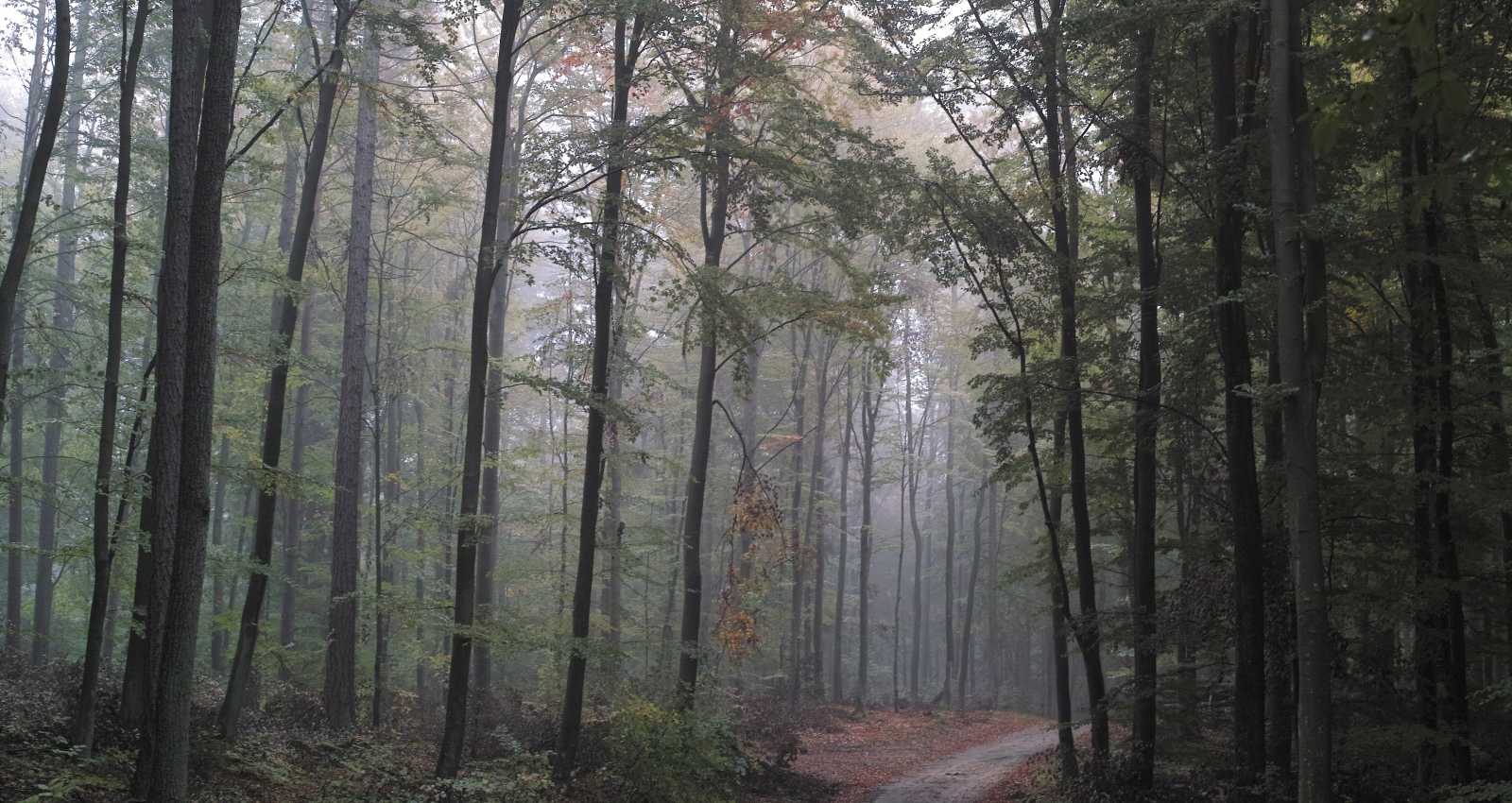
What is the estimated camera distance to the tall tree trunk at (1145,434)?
10984 millimetres

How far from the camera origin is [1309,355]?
8.56 meters

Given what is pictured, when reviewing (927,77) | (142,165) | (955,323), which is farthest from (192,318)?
(955,323)

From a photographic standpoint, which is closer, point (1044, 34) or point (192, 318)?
point (192, 318)

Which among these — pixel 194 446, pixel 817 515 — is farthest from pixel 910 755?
pixel 194 446

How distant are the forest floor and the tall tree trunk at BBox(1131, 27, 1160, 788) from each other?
3.31 meters

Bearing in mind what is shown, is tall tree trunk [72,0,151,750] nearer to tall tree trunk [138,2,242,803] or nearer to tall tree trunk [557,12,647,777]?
tall tree trunk [138,2,242,803]

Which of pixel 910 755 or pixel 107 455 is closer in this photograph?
pixel 107 455

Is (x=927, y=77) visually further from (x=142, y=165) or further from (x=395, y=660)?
(x=395, y=660)

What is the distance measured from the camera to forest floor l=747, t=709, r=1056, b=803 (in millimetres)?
14242

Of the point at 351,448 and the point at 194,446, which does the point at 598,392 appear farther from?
the point at 351,448

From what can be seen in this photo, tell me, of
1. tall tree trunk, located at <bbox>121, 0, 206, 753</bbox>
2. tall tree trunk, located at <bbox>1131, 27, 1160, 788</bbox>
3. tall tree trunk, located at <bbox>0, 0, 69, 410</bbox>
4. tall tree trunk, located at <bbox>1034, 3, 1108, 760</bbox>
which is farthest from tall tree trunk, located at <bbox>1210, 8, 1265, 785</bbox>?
tall tree trunk, located at <bbox>0, 0, 69, 410</bbox>

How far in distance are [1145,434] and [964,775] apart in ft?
25.8

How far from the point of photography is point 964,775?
16.4 metres

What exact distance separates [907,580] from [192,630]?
53996mm
